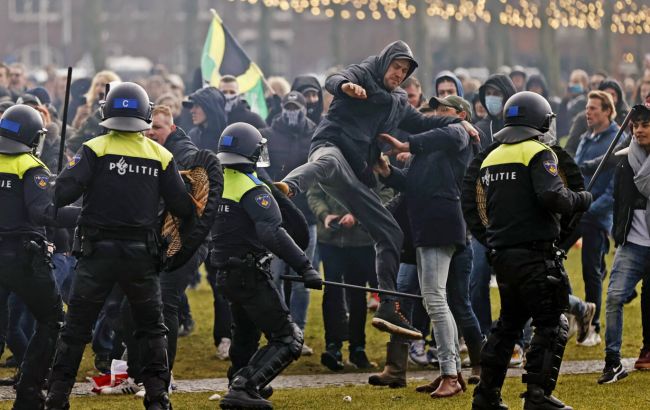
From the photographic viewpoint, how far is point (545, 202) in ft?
28.3

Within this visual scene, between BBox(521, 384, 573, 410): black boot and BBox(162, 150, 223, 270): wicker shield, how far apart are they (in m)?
2.21

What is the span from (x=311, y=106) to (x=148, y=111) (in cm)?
726

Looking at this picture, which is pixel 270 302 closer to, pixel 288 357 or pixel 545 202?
pixel 288 357

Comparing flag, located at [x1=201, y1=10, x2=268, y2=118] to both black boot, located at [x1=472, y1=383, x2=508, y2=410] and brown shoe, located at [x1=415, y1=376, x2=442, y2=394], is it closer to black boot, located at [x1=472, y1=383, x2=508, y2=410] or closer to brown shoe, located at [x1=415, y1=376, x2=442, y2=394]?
brown shoe, located at [x1=415, y1=376, x2=442, y2=394]

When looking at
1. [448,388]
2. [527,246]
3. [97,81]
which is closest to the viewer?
[527,246]

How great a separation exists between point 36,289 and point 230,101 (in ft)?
19.8

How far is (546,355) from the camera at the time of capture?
8.85 meters

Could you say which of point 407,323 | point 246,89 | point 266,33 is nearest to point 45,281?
point 407,323

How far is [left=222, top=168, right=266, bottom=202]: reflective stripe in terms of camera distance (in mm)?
9562

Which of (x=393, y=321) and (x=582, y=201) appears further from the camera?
(x=393, y=321)

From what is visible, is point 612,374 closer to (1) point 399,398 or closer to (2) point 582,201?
(1) point 399,398

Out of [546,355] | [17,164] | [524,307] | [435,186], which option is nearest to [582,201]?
[524,307]

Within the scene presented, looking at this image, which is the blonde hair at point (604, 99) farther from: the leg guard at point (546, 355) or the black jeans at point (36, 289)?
the black jeans at point (36, 289)

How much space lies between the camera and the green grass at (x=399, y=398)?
9797 millimetres
